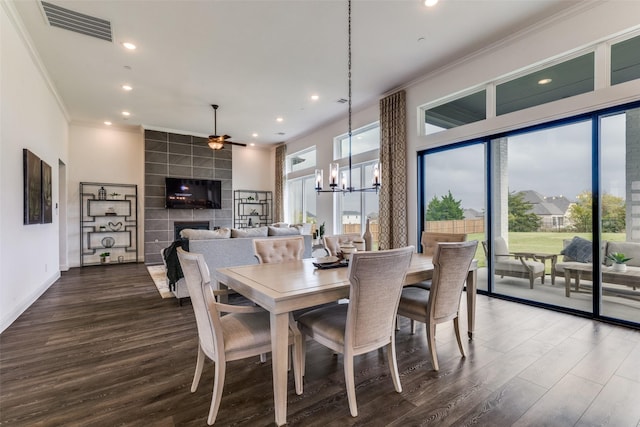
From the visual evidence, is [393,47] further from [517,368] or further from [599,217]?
[517,368]

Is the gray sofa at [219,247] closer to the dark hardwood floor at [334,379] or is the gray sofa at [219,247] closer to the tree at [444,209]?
the dark hardwood floor at [334,379]

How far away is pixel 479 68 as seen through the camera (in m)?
4.28

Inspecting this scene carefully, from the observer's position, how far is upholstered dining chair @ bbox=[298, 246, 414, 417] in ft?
5.85

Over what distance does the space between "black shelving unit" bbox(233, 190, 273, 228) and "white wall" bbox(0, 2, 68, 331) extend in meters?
4.84

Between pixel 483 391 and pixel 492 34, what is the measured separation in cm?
411

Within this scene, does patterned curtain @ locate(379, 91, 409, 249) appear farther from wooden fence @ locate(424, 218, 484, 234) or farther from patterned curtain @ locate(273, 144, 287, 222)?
patterned curtain @ locate(273, 144, 287, 222)

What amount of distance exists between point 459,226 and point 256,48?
13.5ft

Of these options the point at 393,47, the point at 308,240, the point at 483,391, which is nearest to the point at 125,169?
the point at 308,240

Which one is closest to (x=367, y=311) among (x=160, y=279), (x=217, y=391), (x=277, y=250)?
(x=217, y=391)

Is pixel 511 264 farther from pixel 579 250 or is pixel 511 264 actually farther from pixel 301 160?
pixel 301 160

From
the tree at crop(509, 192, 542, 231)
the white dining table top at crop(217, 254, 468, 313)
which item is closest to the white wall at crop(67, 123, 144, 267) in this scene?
the white dining table top at crop(217, 254, 468, 313)

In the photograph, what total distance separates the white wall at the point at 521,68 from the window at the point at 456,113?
0.50 ft

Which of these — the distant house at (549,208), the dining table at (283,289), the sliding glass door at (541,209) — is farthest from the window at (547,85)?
the dining table at (283,289)

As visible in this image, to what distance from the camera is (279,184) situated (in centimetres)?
948
